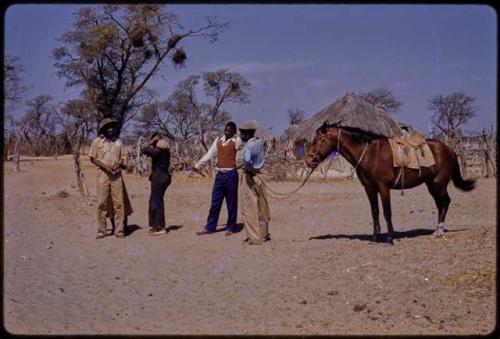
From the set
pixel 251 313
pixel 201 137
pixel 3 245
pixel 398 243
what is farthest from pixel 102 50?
pixel 251 313

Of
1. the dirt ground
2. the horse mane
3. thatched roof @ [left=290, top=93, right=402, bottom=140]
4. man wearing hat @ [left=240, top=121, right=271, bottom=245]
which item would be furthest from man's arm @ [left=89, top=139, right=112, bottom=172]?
thatched roof @ [left=290, top=93, right=402, bottom=140]

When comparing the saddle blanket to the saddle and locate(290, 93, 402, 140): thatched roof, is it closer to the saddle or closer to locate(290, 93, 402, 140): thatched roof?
the saddle

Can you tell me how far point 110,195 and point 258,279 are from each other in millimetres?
3671

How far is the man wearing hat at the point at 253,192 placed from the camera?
29.0 feet

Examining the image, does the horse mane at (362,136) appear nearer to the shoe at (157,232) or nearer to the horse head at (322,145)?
the horse head at (322,145)

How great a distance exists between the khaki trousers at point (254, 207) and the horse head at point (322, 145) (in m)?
0.83

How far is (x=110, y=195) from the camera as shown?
31.7ft

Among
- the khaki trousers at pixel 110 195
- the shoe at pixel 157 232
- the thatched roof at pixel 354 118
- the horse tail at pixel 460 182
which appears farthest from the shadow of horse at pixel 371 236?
the thatched roof at pixel 354 118

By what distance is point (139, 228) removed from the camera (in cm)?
1057

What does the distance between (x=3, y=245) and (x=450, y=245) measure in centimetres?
603

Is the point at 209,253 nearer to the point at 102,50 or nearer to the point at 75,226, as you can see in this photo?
the point at 75,226

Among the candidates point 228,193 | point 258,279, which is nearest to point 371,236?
point 228,193

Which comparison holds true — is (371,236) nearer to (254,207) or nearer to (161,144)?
(254,207)

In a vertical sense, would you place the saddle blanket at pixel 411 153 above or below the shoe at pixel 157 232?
above
